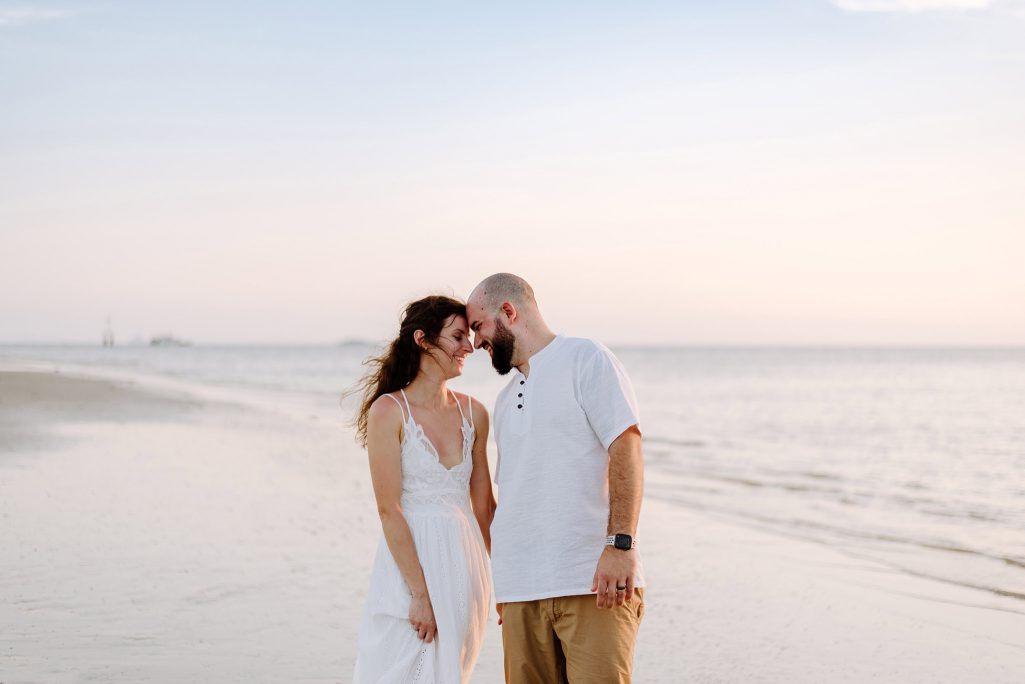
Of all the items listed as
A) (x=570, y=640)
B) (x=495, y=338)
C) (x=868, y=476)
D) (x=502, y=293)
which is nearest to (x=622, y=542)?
(x=570, y=640)

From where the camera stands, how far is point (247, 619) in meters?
6.01

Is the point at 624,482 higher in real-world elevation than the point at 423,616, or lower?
higher

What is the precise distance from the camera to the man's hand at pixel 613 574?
3172 millimetres

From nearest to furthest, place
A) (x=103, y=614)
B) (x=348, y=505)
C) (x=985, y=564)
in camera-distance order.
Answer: (x=103, y=614) < (x=985, y=564) < (x=348, y=505)

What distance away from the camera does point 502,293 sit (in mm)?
3473

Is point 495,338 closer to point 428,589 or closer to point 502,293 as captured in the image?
point 502,293

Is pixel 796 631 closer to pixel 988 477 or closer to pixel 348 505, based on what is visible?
pixel 348 505

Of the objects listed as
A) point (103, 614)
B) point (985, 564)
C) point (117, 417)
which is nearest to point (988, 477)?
point (985, 564)

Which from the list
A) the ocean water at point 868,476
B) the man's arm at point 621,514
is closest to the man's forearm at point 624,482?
the man's arm at point 621,514

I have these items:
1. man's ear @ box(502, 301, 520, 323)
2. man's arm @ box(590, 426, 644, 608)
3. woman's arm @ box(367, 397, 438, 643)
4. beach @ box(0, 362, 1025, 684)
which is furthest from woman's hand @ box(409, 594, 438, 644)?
beach @ box(0, 362, 1025, 684)

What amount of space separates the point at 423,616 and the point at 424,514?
14.4 inches

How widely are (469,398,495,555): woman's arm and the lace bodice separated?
88 millimetres

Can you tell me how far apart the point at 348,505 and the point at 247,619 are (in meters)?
3.93

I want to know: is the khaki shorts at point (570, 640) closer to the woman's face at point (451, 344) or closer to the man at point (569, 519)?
the man at point (569, 519)
